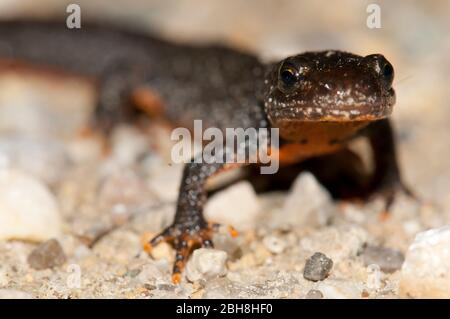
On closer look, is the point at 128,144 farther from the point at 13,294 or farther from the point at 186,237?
the point at 13,294

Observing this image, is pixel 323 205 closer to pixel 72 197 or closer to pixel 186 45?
pixel 72 197

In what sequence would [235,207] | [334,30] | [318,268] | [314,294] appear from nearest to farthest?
[314,294], [318,268], [235,207], [334,30]

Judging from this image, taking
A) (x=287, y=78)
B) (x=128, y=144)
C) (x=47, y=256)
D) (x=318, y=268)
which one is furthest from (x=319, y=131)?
(x=128, y=144)

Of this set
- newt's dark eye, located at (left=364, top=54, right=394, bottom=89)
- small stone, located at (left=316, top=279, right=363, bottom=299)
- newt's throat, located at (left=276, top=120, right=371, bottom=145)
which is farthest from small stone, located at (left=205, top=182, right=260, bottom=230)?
newt's dark eye, located at (left=364, top=54, right=394, bottom=89)

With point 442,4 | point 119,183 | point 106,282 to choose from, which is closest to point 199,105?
point 119,183

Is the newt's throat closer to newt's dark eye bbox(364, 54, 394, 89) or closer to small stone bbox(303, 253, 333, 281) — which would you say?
newt's dark eye bbox(364, 54, 394, 89)
